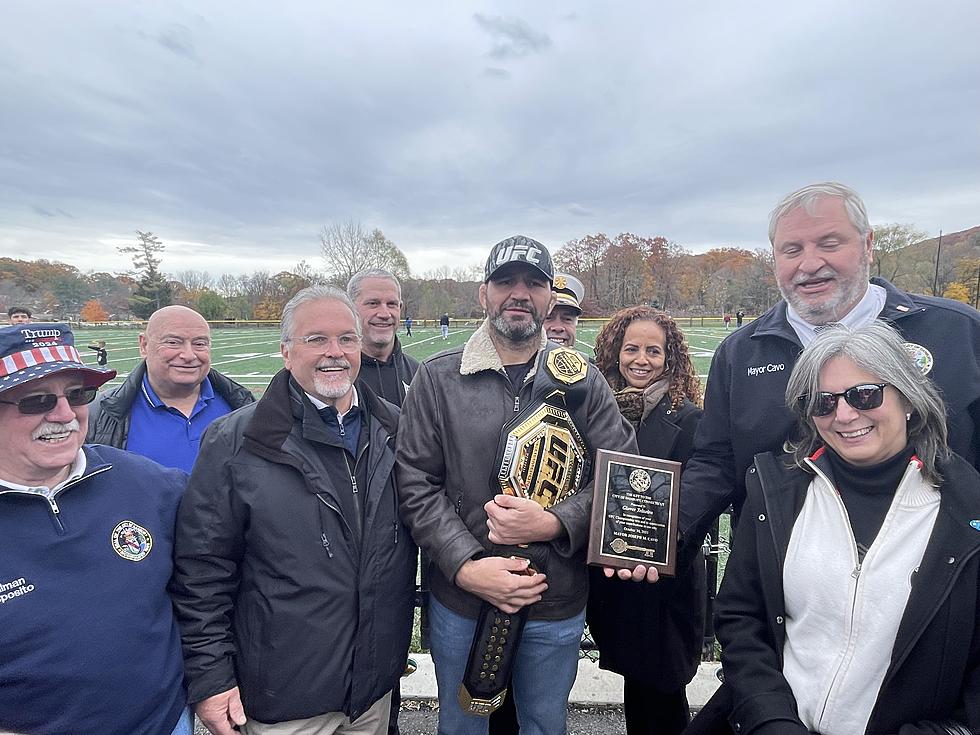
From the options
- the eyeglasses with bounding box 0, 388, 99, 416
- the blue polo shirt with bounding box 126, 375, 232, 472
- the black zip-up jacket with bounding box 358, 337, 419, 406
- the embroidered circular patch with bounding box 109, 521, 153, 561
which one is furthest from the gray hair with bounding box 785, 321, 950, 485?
the blue polo shirt with bounding box 126, 375, 232, 472

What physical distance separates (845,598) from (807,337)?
1.18 meters

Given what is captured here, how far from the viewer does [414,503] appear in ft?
7.95

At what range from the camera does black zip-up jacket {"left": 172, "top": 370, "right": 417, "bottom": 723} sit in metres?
2.27

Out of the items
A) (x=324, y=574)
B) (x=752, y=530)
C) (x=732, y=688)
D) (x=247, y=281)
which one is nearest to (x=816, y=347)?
(x=752, y=530)

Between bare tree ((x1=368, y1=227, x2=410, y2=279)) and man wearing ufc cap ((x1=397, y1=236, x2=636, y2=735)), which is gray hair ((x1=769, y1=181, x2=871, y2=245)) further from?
bare tree ((x1=368, y1=227, x2=410, y2=279))

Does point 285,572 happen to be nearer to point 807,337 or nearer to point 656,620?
point 656,620

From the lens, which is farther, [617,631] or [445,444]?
[617,631]

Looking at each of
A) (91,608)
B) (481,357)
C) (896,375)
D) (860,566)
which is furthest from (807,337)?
(91,608)

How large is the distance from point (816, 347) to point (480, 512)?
5.16ft

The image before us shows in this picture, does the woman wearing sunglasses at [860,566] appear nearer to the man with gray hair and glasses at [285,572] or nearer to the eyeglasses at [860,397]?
the eyeglasses at [860,397]

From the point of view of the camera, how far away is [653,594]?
9.27ft

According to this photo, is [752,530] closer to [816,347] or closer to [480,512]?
[816,347]

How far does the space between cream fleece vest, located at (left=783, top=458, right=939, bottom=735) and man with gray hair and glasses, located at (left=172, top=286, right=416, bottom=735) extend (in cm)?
169

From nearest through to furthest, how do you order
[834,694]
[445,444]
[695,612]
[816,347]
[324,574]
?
[834,694], [816,347], [324,574], [445,444], [695,612]
